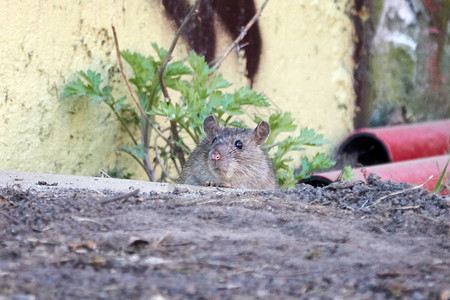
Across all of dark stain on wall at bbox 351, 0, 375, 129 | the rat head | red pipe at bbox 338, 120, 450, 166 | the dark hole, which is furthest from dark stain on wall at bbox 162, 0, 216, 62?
dark stain on wall at bbox 351, 0, 375, 129

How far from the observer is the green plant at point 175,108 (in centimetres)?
556

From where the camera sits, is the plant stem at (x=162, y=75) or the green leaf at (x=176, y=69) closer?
the plant stem at (x=162, y=75)

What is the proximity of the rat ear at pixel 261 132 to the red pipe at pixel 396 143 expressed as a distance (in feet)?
6.82

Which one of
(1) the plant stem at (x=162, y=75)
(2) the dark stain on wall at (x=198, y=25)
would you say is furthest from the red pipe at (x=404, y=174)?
(2) the dark stain on wall at (x=198, y=25)

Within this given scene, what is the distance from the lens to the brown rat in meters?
5.87

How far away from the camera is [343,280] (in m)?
2.64

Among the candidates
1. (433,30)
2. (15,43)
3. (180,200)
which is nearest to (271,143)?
(15,43)

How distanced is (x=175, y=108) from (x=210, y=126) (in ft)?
1.65

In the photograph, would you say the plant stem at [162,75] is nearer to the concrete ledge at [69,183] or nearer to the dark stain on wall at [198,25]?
the dark stain on wall at [198,25]

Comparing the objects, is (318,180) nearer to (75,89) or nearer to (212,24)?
(212,24)

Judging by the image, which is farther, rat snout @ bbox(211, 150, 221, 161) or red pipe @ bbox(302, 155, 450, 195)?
red pipe @ bbox(302, 155, 450, 195)

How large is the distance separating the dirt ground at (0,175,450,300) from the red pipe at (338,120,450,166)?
149 inches

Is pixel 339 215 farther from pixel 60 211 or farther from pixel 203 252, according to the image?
pixel 60 211

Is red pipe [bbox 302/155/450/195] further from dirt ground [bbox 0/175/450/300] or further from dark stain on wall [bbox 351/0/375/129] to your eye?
dirt ground [bbox 0/175/450/300]
